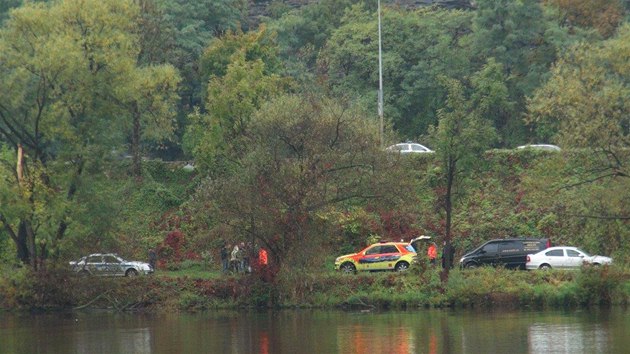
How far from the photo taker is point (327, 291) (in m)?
48.2

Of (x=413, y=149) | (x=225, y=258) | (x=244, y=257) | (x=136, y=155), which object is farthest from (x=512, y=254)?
(x=136, y=155)

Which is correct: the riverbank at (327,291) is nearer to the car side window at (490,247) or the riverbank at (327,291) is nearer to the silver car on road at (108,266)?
the silver car on road at (108,266)

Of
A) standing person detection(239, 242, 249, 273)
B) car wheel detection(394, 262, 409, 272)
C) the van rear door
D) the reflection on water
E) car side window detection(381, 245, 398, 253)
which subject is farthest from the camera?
car side window detection(381, 245, 398, 253)

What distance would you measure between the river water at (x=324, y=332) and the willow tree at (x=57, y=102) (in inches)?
173

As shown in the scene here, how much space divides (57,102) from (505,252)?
64.5 feet

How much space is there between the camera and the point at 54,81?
49156 mm

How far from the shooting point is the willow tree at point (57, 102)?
4859 cm

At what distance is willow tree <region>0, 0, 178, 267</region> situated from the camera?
48.6 meters

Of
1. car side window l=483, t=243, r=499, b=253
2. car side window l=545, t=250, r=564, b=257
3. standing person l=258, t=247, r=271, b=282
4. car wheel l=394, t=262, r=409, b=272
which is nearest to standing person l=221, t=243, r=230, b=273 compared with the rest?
standing person l=258, t=247, r=271, b=282

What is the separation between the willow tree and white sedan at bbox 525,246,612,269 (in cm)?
1794

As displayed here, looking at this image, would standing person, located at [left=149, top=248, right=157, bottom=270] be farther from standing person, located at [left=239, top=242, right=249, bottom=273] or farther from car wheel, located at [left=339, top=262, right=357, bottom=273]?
car wheel, located at [left=339, top=262, right=357, bottom=273]

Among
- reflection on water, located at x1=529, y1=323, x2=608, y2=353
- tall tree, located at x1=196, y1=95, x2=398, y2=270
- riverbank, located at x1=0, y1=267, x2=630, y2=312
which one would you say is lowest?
reflection on water, located at x1=529, y1=323, x2=608, y2=353

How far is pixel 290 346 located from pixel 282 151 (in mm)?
14341

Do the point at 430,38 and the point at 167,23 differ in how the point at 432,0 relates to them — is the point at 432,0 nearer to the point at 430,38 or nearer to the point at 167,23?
the point at 430,38
